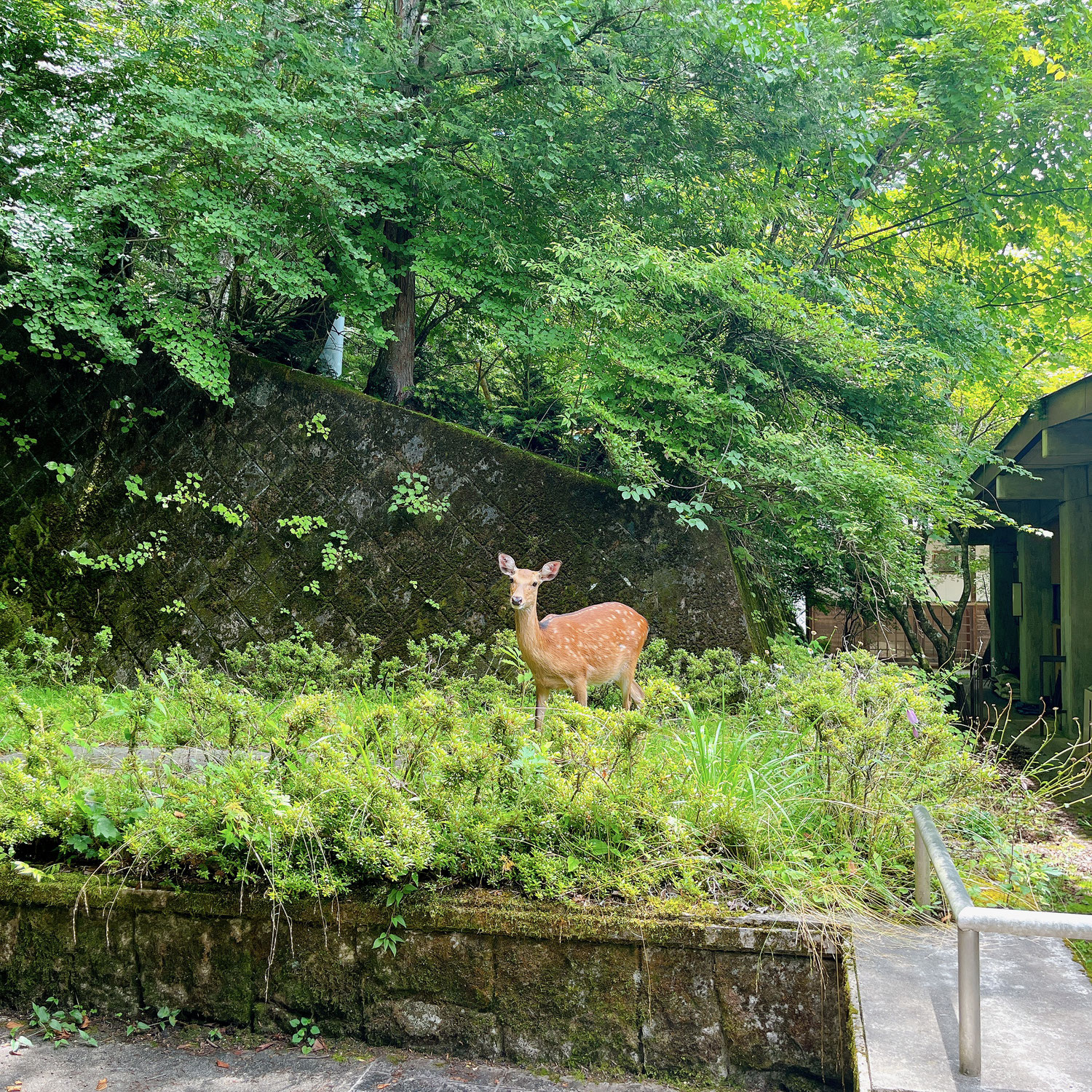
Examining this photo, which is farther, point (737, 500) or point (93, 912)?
point (737, 500)

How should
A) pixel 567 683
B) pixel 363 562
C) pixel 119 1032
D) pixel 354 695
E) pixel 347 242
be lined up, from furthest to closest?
1. pixel 363 562
2. pixel 347 242
3. pixel 354 695
4. pixel 567 683
5. pixel 119 1032

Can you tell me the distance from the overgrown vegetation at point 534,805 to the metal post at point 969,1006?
73 centimetres

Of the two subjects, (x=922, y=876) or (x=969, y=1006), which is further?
(x=922, y=876)

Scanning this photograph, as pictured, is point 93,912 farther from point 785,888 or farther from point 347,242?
point 347,242

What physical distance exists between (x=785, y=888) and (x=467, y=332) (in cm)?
603

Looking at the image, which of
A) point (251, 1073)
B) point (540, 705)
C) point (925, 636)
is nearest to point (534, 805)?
point (251, 1073)

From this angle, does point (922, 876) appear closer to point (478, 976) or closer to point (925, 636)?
point (478, 976)

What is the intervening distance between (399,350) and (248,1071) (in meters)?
5.69

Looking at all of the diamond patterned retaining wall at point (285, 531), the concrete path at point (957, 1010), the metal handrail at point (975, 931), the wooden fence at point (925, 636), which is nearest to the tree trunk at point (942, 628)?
the wooden fence at point (925, 636)

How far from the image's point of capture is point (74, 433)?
691 cm

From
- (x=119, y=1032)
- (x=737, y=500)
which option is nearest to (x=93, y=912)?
(x=119, y=1032)

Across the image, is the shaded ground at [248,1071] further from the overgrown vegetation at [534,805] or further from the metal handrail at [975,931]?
the metal handrail at [975,931]

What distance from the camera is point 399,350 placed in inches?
289

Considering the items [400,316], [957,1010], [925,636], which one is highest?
[400,316]
